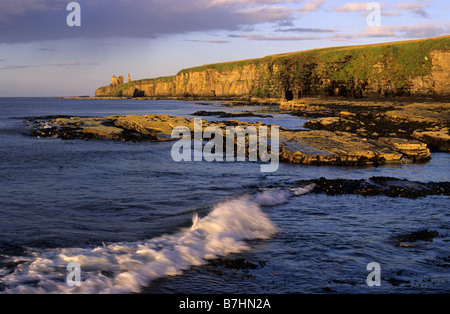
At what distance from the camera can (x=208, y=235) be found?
10359 millimetres

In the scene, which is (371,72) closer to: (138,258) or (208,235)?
(208,235)

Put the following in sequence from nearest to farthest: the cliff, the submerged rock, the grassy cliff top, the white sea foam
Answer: the white sea foam
the submerged rock
the cliff
the grassy cliff top

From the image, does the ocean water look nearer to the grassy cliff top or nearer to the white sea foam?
the white sea foam

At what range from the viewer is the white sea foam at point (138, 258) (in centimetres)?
721

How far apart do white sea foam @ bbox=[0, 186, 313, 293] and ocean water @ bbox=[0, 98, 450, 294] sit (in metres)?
0.03

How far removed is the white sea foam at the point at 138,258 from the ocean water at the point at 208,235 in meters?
0.03

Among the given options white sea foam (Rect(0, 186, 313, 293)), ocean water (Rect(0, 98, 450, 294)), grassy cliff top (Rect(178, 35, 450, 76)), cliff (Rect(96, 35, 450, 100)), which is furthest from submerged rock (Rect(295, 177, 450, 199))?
grassy cliff top (Rect(178, 35, 450, 76))

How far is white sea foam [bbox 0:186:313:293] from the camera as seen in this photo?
7207 millimetres

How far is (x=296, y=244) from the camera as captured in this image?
957 cm

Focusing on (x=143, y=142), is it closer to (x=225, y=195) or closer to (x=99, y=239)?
(x=225, y=195)

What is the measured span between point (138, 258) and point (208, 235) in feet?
7.76

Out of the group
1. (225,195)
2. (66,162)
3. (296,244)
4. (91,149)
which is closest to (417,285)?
(296,244)

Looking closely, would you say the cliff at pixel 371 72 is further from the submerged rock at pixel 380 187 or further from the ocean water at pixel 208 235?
the ocean water at pixel 208 235

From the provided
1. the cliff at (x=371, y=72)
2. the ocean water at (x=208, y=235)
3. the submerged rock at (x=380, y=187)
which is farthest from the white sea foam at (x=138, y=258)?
the cliff at (x=371, y=72)
